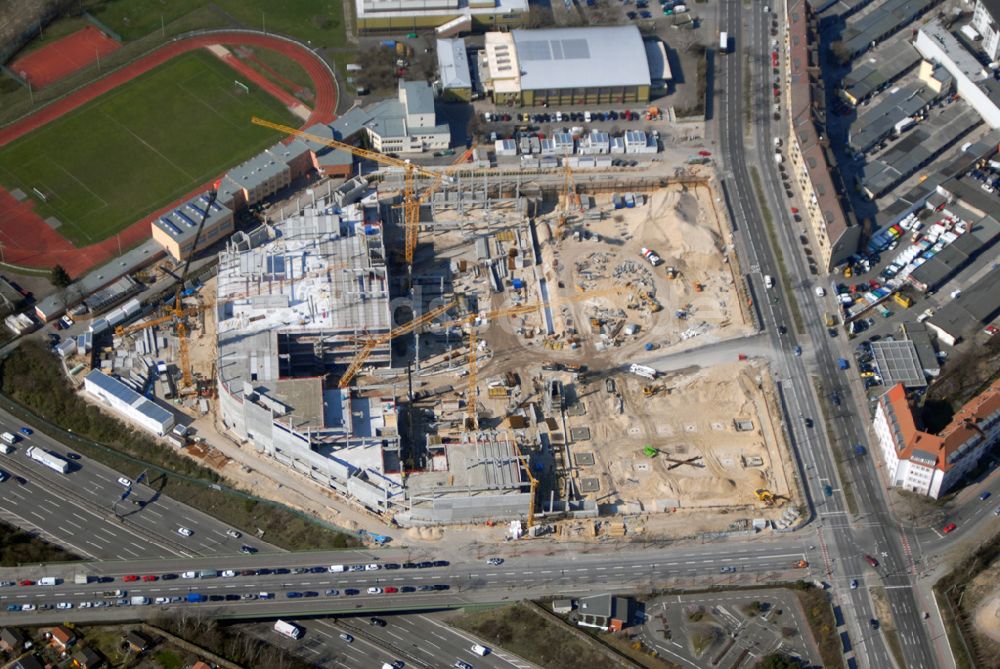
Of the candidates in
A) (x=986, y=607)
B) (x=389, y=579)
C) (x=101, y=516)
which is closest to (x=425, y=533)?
(x=389, y=579)

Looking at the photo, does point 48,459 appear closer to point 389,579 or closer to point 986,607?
point 389,579

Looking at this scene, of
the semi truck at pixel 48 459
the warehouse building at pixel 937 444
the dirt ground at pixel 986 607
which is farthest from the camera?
the semi truck at pixel 48 459

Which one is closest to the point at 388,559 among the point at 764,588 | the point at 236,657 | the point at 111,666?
the point at 236,657

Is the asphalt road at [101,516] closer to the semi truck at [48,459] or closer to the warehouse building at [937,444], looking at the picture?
the semi truck at [48,459]

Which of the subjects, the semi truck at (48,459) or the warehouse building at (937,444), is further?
the semi truck at (48,459)

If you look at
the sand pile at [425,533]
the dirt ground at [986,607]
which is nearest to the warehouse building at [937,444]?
the dirt ground at [986,607]

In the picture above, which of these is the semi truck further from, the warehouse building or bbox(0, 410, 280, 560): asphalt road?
the warehouse building
